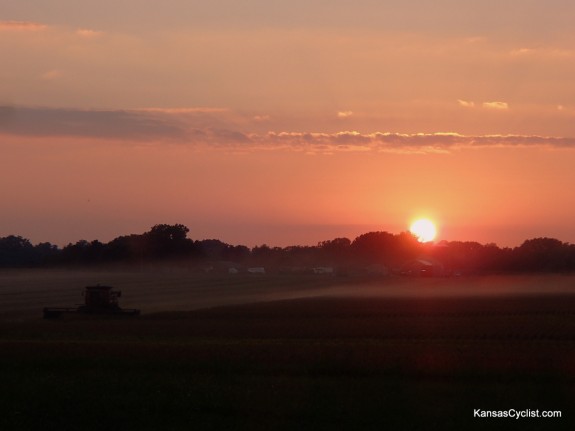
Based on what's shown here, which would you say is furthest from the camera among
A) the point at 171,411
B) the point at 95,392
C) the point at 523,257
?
the point at 523,257

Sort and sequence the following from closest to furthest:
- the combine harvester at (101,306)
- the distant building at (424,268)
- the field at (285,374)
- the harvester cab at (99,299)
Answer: the field at (285,374), the combine harvester at (101,306), the harvester cab at (99,299), the distant building at (424,268)

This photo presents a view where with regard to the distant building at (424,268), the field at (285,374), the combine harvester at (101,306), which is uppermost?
the distant building at (424,268)

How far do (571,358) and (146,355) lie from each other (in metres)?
13.4

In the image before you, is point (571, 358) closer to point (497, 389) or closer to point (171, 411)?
point (497, 389)

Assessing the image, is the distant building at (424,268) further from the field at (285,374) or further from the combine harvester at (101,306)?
the field at (285,374)

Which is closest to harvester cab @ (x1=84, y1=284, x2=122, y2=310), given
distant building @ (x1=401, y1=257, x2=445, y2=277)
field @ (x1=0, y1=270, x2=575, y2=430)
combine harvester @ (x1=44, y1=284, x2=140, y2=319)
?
combine harvester @ (x1=44, y1=284, x2=140, y2=319)

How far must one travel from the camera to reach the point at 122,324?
4566 centimetres

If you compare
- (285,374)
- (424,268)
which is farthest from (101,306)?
(424,268)

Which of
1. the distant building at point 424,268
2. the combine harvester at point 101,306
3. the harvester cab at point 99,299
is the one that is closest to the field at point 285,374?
the combine harvester at point 101,306

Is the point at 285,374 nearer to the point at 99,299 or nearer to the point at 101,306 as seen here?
the point at 101,306

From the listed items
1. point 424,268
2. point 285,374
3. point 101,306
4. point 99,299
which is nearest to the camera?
point 285,374

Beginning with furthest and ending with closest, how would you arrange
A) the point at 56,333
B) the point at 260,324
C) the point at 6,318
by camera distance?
the point at 6,318
the point at 260,324
the point at 56,333

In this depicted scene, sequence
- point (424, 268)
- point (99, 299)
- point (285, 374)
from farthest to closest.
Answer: point (424, 268) → point (99, 299) → point (285, 374)

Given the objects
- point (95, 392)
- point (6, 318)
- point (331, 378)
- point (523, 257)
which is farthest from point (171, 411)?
point (523, 257)
